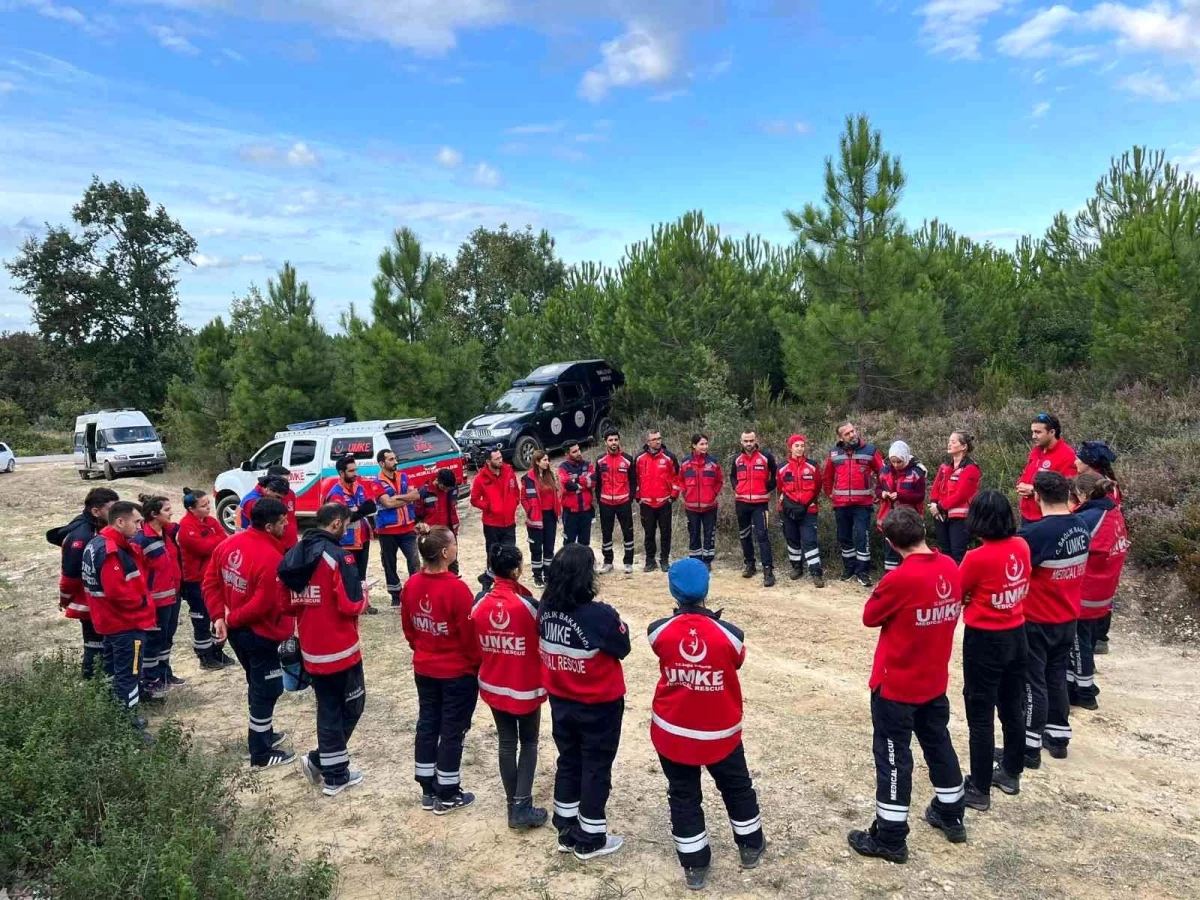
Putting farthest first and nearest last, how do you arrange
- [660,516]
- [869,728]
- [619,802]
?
[660,516]
[869,728]
[619,802]

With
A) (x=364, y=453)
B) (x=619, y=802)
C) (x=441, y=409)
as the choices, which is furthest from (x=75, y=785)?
(x=441, y=409)

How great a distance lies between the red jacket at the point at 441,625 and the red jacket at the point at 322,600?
45cm

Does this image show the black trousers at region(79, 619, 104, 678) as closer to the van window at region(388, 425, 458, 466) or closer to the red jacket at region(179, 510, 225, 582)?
the red jacket at region(179, 510, 225, 582)

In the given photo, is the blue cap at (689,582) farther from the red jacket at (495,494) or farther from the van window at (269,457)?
the van window at (269,457)

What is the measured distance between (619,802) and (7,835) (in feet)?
9.99

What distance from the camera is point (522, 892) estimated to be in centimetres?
375

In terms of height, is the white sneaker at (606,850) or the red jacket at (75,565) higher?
the red jacket at (75,565)

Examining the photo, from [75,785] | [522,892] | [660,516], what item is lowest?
[522,892]

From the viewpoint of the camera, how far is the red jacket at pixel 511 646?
13.2ft

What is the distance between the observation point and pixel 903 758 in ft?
12.4

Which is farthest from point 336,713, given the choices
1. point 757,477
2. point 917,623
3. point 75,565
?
→ point 757,477

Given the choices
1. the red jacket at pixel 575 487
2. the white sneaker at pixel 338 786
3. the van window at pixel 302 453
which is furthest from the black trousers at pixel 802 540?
the van window at pixel 302 453

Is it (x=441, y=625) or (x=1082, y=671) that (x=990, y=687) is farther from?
(x=441, y=625)

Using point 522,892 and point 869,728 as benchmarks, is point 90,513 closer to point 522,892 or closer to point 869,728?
point 522,892
